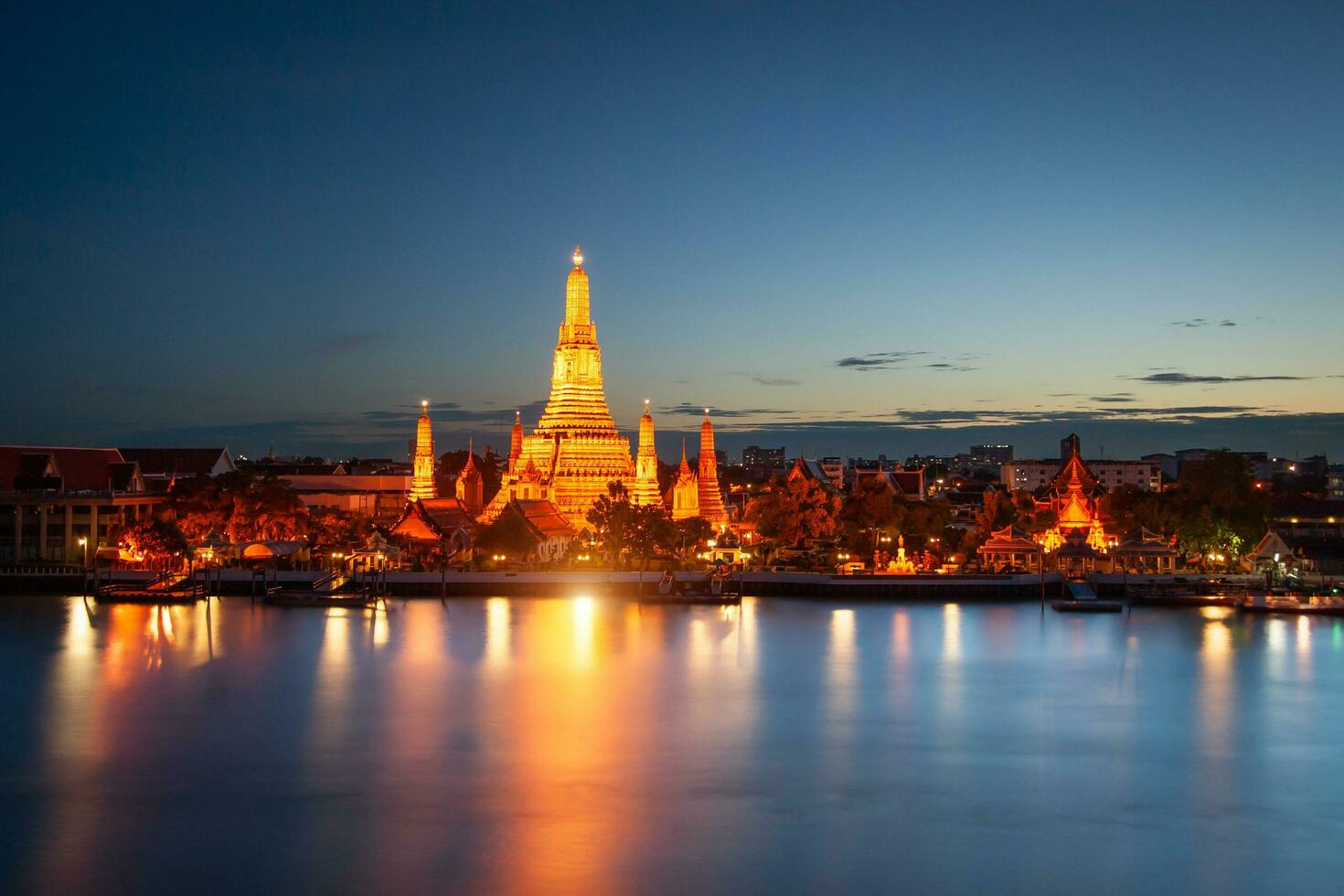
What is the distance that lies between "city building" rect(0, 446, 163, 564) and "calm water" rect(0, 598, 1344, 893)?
9.86m

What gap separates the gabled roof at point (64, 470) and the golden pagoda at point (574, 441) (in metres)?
10.4

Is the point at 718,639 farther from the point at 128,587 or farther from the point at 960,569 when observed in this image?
the point at 128,587

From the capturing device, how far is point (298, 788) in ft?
50.4

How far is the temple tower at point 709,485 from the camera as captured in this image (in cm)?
4075

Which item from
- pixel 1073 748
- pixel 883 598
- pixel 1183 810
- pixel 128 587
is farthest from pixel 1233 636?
pixel 128 587

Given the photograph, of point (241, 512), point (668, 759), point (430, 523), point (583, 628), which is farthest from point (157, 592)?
point (668, 759)

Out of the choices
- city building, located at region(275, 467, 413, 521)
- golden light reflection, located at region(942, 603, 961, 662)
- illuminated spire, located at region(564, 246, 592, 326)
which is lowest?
golden light reflection, located at region(942, 603, 961, 662)

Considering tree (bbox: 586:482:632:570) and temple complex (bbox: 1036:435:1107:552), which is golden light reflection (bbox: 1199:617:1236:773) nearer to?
temple complex (bbox: 1036:435:1107:552)

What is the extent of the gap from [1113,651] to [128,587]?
22.5 m

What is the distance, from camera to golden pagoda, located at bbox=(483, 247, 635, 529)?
40.2 metres

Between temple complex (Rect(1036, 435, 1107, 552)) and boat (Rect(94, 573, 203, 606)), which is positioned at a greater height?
temple complex (Rect(1036, 435, 1107, 552))

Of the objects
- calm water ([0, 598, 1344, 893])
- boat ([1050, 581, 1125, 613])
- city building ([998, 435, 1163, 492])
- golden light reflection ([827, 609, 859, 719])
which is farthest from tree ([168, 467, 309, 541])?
city building ([998, 435, 1163, 492])

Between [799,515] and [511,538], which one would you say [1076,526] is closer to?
[799,515]

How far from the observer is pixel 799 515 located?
3831 centimetres
